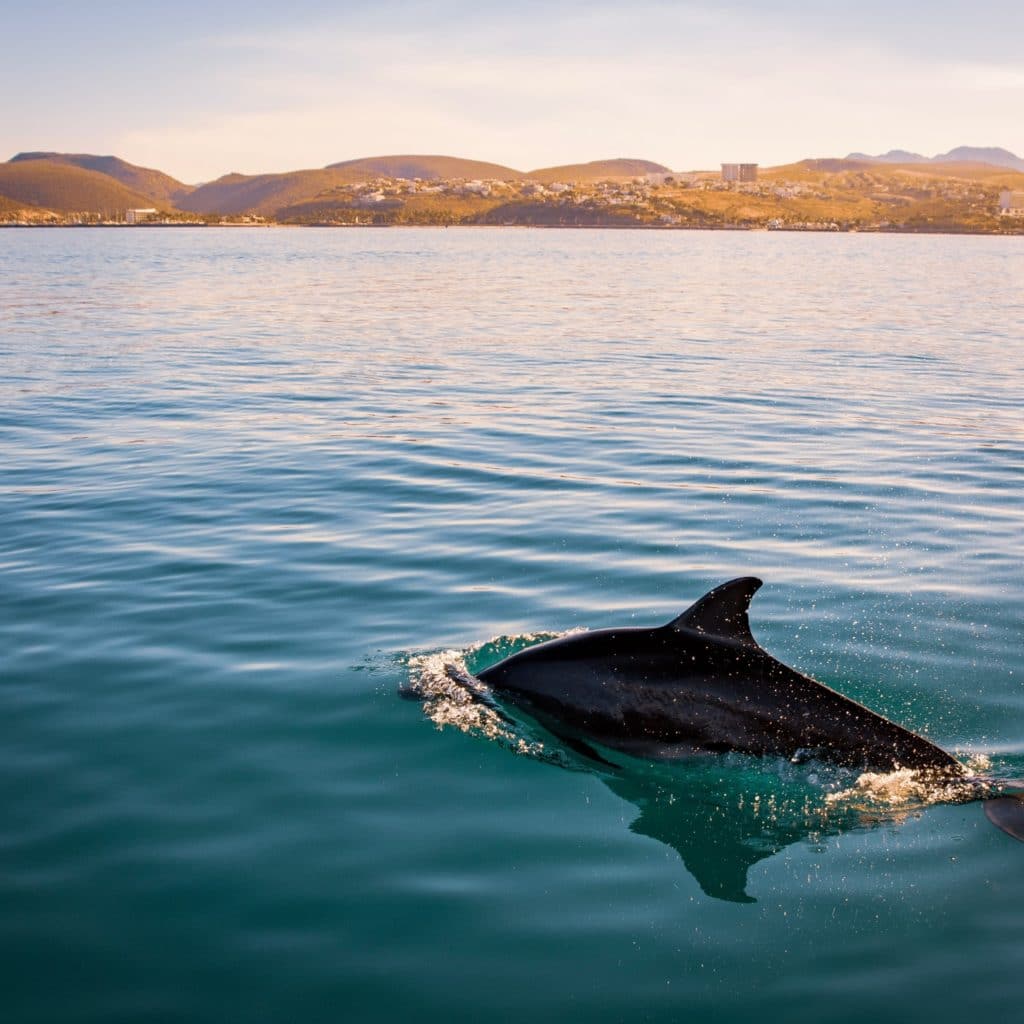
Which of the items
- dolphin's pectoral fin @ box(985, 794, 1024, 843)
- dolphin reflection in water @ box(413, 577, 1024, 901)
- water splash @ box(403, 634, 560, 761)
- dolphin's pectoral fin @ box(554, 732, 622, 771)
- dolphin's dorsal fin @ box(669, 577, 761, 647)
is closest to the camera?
dolphin's pectoral fin @ box(985, 794, 1024, 843)

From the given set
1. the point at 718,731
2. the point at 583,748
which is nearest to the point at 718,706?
the point at 718,731

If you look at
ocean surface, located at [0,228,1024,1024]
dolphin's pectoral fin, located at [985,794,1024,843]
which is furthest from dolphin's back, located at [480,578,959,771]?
dolphin's pectoral fin, located at [985,794,1024,843]

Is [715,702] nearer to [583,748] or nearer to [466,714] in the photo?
[583,748]

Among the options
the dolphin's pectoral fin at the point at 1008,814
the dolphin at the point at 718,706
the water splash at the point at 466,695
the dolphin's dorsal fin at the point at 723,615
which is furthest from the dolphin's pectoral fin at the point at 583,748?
the dolphin's pectoral fin at the point at 1008,814

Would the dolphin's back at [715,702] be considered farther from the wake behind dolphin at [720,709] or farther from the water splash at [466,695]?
the water splash at [466,695]

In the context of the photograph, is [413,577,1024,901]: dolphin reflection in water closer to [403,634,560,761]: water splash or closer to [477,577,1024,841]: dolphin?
[477,577,1024,841]: dolphin

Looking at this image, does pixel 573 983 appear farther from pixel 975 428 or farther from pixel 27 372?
pixel 27 372

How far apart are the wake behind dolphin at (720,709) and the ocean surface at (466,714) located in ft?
0.63

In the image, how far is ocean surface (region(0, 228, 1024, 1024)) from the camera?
6141mm

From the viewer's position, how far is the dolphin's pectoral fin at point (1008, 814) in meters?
7.40

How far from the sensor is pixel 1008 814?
7547 millimetres

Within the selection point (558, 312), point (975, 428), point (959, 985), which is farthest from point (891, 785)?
point (558, 312)

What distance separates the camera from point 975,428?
924 inches

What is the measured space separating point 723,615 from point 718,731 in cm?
83
